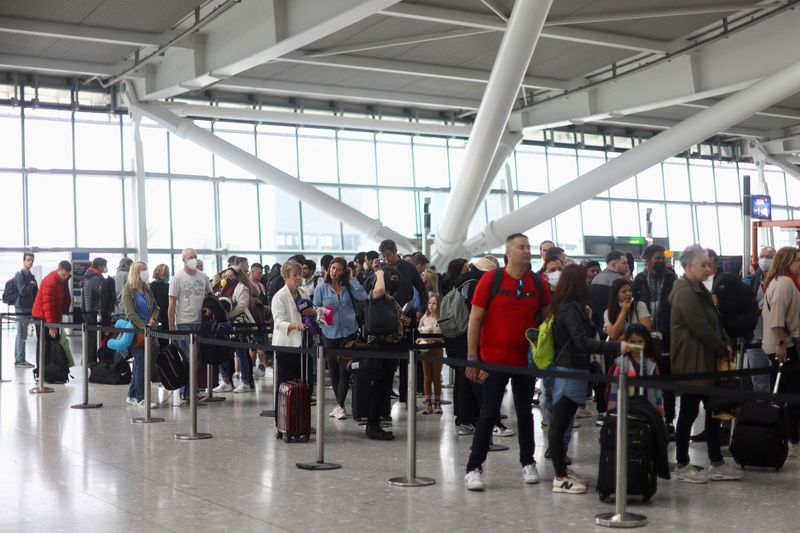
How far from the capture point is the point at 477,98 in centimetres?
2894

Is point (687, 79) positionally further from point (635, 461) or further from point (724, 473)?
point (635, 461)

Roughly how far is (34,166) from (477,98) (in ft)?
43.4

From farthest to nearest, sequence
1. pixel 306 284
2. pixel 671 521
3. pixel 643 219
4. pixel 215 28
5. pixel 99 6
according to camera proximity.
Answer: pixel 643 219, pixel 215 28, pixel 99 6, pixel 306 284, pixel 671 521

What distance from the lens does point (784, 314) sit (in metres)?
8.16

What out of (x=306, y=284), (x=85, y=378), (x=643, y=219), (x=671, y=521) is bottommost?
(x=671, y=521)

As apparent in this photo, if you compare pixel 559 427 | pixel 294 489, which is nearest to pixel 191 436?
pixel 294 489

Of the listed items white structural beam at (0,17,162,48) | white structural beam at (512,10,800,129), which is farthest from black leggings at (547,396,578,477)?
white structural beam at (0,17,162,48)

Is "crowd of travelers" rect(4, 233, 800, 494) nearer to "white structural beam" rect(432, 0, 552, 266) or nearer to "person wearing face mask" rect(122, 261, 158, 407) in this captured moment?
"person wearing face mask" rect(122, 261, 158, 407)

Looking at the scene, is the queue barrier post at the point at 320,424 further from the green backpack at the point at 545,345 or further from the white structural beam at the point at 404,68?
the white structural beam at the point at 404,68

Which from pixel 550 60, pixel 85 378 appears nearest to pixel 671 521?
pixel 85 378

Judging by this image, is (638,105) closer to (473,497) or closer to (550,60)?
(550,60)

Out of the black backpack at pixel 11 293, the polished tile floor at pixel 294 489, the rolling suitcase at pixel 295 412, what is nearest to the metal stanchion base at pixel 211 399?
the polished tile floor at pixel 294 489

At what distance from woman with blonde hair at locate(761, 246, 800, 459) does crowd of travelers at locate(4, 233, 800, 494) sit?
1 cm

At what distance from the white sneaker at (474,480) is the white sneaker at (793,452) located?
9.79 feet
